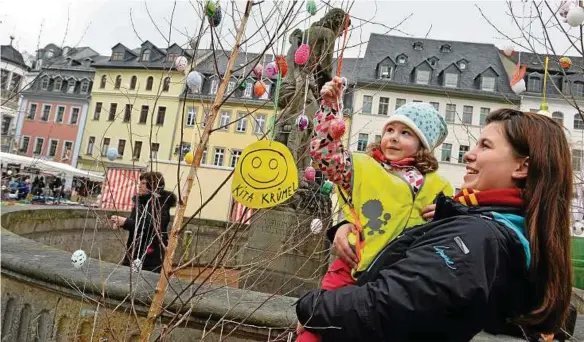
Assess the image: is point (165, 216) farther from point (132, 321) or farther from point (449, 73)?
point (449, 73)

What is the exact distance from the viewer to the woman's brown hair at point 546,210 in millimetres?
1039

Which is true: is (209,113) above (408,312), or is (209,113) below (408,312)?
above

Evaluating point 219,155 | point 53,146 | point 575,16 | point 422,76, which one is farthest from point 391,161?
point 53,146

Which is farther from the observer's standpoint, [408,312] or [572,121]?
[572,121]

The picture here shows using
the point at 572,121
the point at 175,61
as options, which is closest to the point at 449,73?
the point at 572,121

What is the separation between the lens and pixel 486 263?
0.94 metres

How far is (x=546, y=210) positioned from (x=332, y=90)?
72 cm

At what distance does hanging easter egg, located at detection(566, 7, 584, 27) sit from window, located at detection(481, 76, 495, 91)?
32.1m

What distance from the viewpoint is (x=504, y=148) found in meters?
1.20

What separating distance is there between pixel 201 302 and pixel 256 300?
0.89 ft

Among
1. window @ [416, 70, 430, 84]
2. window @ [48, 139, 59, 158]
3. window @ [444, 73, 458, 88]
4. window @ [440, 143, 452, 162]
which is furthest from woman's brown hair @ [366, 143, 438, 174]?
window @ [48, 139, 59, 158]

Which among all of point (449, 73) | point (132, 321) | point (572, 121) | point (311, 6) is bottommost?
point (132, 321)

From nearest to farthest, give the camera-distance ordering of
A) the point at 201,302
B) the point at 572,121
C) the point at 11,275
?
the point at 201,302 < the point at 11,275 < the point at 572,121

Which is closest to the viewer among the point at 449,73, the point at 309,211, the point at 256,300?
the point at 256,300
